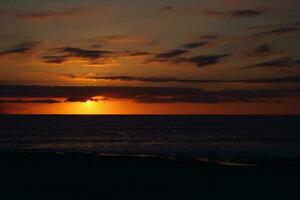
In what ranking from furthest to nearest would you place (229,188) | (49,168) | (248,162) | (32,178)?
(248,162) → (49,168) → (32,178) → (229,188)

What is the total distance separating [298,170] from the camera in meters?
31.9

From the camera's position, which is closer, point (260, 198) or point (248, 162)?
point (260, 198)

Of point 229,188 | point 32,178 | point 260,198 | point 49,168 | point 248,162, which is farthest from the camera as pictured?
point 248,162

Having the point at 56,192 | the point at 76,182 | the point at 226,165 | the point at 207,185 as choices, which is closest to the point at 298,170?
the point at 226,165

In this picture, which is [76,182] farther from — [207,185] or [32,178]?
[207,185]

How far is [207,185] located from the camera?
24.2m

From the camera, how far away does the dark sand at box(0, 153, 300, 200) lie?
70.2ft

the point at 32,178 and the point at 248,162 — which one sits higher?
the point at 248,162

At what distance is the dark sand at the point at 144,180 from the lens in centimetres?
2139

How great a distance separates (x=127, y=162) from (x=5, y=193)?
1572cm

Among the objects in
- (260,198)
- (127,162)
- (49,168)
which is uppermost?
(127,162)

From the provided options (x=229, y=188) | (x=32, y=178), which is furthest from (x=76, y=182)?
(x=229, y=188)

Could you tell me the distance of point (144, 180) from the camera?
26.0 metres

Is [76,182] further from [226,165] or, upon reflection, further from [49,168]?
[226,165]
